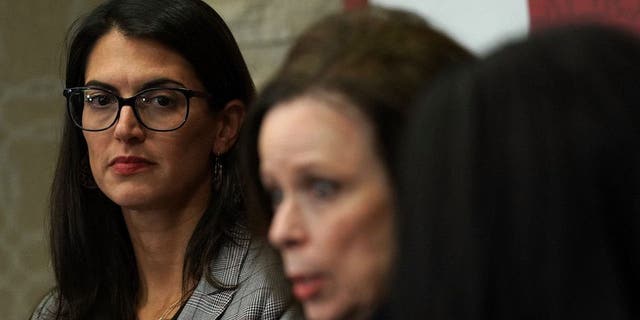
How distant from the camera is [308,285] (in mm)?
1030

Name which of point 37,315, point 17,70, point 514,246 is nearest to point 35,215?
point 17,70

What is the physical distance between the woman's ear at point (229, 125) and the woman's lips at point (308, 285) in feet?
3.09

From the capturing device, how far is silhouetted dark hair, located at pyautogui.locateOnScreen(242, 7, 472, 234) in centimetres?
103

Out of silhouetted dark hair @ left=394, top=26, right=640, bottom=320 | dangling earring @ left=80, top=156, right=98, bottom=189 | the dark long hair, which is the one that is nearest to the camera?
silhouetted dark hair @ left=394, top=26, right=640, bottom=320

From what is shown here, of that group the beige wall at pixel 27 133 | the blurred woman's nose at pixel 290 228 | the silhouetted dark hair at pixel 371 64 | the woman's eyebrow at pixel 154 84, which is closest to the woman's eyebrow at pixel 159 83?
the woman's eyebrow at pixel 154 84

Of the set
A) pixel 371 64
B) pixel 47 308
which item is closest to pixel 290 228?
pixel 371 64

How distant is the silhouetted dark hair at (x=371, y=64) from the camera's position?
1029mm

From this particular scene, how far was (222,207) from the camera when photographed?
1.96 metres

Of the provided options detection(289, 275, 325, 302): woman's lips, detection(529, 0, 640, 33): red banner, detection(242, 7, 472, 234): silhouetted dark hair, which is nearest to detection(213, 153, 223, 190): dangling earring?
detection(529, 0, 640, 33): red banner

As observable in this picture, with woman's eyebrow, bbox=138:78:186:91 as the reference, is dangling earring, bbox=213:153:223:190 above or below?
below

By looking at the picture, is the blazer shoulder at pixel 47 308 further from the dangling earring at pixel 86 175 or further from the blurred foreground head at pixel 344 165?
the blurred foreground head at pixel 344 165

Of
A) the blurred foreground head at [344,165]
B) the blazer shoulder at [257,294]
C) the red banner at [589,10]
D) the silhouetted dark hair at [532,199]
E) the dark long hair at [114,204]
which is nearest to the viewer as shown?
the silhouetted dark hair at [532,199]

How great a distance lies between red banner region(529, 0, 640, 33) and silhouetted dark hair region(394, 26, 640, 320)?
2.09 ft

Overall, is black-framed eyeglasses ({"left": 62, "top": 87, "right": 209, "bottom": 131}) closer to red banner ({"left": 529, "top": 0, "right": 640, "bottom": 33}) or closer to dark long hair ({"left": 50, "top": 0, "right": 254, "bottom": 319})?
dark long hair ({"left": 50, "top": 0, "right": 254, "bottom": 319})
